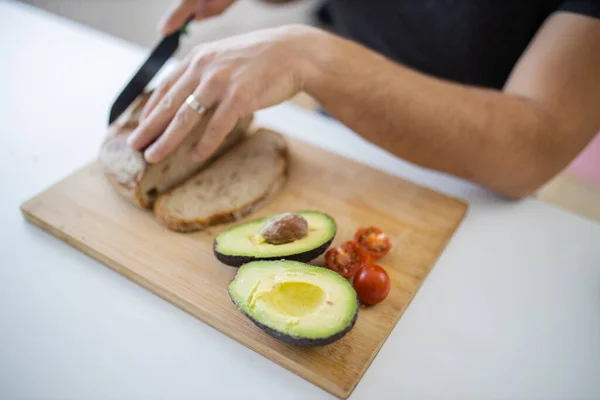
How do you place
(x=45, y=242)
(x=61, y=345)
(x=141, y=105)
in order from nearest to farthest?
1. (x=61, y=345)
2. (x=45, y=242)
3. (x=141, y=105)

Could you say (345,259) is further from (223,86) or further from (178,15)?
(178,15)

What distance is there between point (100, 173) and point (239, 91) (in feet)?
1.49

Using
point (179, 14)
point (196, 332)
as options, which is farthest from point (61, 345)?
point (179, 14)

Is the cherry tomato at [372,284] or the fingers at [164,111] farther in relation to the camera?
the fingers at [164,111]

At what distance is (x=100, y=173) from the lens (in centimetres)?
140

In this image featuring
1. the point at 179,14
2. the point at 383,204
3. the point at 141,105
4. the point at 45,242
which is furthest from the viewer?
the point at 179,14

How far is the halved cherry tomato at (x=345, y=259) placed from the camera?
1.14 m

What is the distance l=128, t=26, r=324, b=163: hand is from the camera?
128 cm

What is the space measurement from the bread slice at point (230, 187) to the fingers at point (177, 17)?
45cm

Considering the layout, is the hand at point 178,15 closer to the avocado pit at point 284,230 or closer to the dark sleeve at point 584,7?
the avocado pit at point 284,230

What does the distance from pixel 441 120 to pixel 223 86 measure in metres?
0.56

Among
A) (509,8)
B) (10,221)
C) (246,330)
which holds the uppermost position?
(509,8)

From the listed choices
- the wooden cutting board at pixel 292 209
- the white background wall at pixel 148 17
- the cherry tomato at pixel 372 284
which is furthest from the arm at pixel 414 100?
the white background wall at pixel 148 17

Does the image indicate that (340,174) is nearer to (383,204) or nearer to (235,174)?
(383,204)
